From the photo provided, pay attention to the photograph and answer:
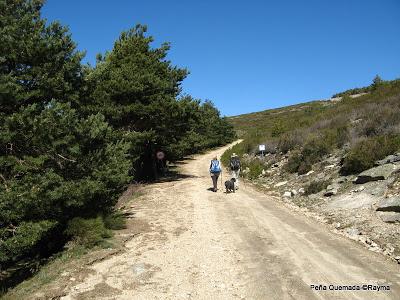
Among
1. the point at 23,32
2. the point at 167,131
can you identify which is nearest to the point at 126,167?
the point at 23,32

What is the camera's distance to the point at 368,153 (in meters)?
16.9

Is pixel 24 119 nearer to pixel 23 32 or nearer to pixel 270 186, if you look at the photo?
pixel 23 32

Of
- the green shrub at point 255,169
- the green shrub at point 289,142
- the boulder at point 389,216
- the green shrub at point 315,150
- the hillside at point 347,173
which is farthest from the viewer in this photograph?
the green shrub at point 289,142

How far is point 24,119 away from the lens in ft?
35.6

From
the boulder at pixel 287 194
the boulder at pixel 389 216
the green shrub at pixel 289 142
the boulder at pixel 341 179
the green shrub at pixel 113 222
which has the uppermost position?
the green shrub at pixel 289 142

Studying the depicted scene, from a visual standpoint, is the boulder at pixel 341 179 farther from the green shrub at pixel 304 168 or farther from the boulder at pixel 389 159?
the green shrub at pixel 304 168

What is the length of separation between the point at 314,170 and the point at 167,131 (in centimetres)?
966

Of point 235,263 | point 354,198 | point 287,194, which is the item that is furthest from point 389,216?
point 287,194

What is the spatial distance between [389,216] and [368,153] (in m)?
5.63

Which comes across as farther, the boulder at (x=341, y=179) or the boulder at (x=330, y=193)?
the boulder at (x=341, y=179)

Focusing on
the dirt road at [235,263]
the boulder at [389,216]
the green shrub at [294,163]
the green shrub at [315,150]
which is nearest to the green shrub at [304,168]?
the green shrub at [315,150]

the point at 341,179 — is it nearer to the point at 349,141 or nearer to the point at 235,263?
the point at 349,141

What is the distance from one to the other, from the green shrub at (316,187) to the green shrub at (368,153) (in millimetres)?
1091

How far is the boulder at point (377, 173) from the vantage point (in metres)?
14.8
